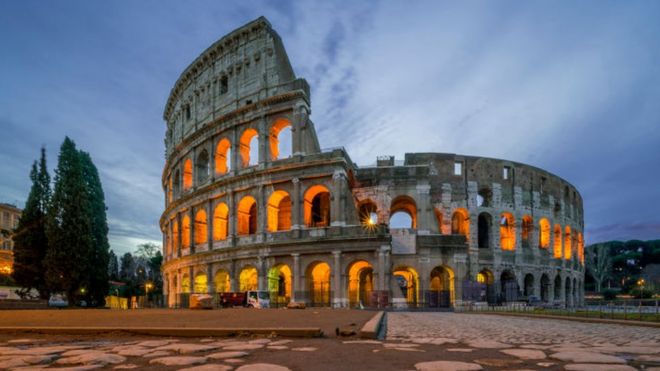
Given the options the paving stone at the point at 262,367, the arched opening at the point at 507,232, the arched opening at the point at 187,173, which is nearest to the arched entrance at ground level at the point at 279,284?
the arched opening at the point at 187,173

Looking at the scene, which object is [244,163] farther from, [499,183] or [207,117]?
[499,183]

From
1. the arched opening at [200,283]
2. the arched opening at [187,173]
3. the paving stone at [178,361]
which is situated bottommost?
the arched opening at [200,283]

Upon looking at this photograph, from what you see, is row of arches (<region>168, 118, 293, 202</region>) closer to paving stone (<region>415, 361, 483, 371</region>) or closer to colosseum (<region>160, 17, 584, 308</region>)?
colosseum (<region>160, 17, 584, 308</region>)

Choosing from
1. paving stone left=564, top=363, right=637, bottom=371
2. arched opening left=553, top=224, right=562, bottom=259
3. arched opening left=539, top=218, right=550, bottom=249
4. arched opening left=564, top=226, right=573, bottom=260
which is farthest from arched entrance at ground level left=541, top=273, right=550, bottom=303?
paving stone left=564, top=363, right=637, bottom=371

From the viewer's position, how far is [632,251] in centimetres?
7950

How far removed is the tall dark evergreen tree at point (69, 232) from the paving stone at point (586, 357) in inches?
1244

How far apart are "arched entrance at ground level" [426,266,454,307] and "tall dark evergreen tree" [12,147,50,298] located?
25401mm

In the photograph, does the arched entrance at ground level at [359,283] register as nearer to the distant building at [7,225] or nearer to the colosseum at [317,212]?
the colosseum at [317,212]

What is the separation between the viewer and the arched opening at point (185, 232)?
1444 inches

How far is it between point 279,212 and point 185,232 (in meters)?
10.2

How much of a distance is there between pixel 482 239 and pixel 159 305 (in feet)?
92.7

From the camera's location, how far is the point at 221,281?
32.2 meters

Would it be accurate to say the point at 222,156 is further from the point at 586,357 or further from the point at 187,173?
the point at 586,357

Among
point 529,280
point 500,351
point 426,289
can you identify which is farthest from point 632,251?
point 500,351
